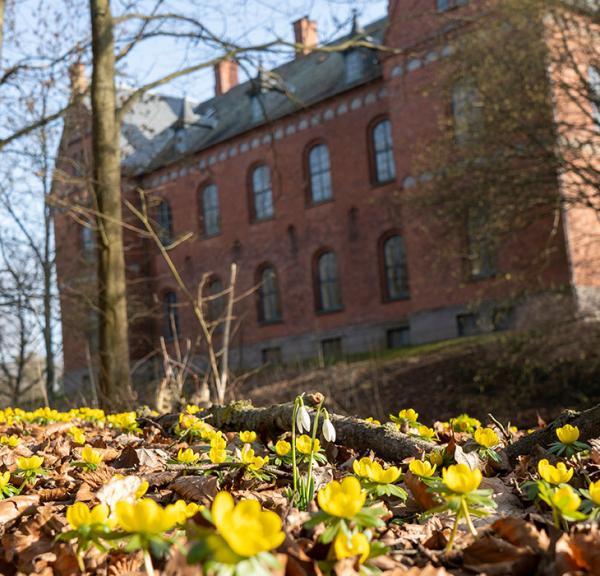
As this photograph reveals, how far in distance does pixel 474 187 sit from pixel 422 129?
1017 cm

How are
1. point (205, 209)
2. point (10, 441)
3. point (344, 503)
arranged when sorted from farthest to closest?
point (205, 209) < point (10, 441) < point (344, 503)

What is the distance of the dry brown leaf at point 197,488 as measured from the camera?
238cm

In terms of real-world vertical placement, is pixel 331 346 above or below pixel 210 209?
below

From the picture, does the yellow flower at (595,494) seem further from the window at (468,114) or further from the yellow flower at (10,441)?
the window at (468,114)

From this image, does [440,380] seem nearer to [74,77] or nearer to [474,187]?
[474,187]

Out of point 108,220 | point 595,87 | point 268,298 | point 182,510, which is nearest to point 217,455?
point 182,510

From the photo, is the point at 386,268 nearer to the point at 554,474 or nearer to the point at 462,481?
the point at 554,474

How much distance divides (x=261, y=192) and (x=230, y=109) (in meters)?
6.10

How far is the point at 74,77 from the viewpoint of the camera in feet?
49.9

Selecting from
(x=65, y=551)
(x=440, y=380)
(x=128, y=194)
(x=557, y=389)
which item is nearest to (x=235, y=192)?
(x=128, y=194)

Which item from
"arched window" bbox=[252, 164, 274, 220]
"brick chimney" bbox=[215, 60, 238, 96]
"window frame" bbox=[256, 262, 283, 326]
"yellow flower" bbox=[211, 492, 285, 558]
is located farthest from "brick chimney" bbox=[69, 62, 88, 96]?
"brick chimney" bbox=[215, 60, 238, 96]

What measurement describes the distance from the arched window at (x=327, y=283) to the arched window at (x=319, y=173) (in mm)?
2417

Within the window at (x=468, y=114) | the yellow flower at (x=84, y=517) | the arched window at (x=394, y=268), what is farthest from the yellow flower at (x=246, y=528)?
the arched window at (x=394, y=268)

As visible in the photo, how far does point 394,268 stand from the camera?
27.6 meters
